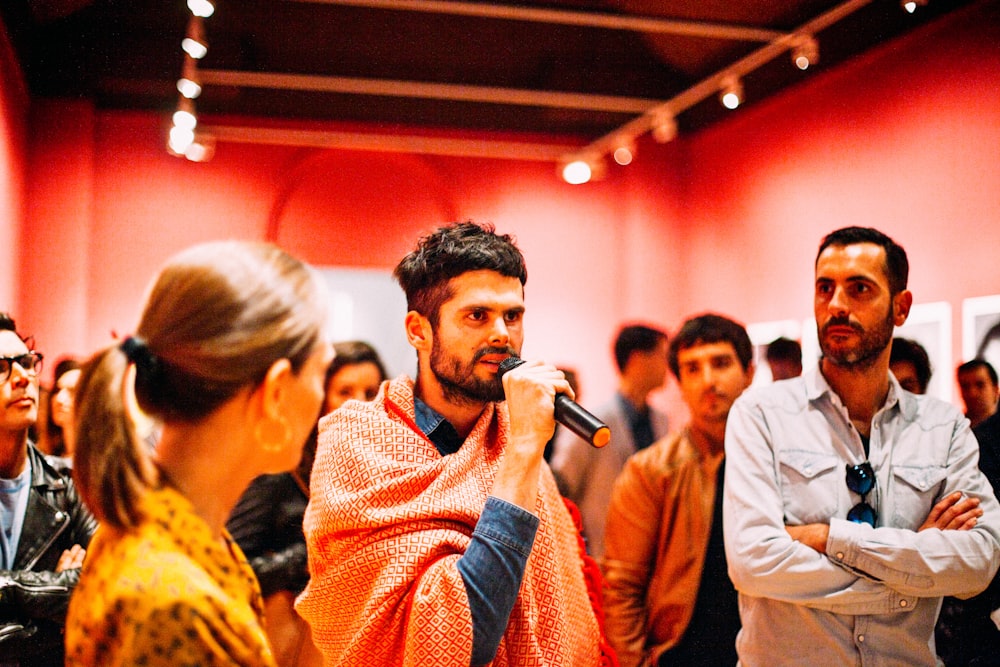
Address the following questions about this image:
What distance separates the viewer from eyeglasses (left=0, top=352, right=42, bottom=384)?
235cm

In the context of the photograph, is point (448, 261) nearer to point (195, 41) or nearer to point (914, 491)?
point (914, 491)

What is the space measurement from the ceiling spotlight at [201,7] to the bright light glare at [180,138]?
160cm

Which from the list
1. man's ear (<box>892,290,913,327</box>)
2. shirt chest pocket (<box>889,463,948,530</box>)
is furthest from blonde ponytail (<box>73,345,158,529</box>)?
man's ear (<box>892,290,913,327</box>)

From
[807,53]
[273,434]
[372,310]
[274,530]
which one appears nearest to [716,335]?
[274,530]

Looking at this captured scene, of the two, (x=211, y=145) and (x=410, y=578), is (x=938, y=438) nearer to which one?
(x=410, y=578)

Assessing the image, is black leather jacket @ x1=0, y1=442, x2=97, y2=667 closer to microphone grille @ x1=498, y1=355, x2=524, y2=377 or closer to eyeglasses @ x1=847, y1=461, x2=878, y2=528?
microphone grille @ x1=498, y1=355, x2=524, y2=377

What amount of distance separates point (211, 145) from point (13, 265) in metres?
1.69

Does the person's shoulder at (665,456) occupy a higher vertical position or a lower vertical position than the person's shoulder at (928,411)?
lower

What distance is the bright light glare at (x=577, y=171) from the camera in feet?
20.7

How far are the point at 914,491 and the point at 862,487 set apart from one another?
0.12 m

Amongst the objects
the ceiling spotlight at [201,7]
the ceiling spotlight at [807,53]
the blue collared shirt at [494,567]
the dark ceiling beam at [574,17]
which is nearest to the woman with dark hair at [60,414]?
the ceiling spotlight at [201,7]

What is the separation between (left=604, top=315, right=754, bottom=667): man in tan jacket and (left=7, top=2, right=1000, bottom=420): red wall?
0.78 m

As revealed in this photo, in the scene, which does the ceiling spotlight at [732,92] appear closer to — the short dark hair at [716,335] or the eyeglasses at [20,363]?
the short dark hair at [716,335]

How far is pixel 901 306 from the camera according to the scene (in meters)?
2.27
